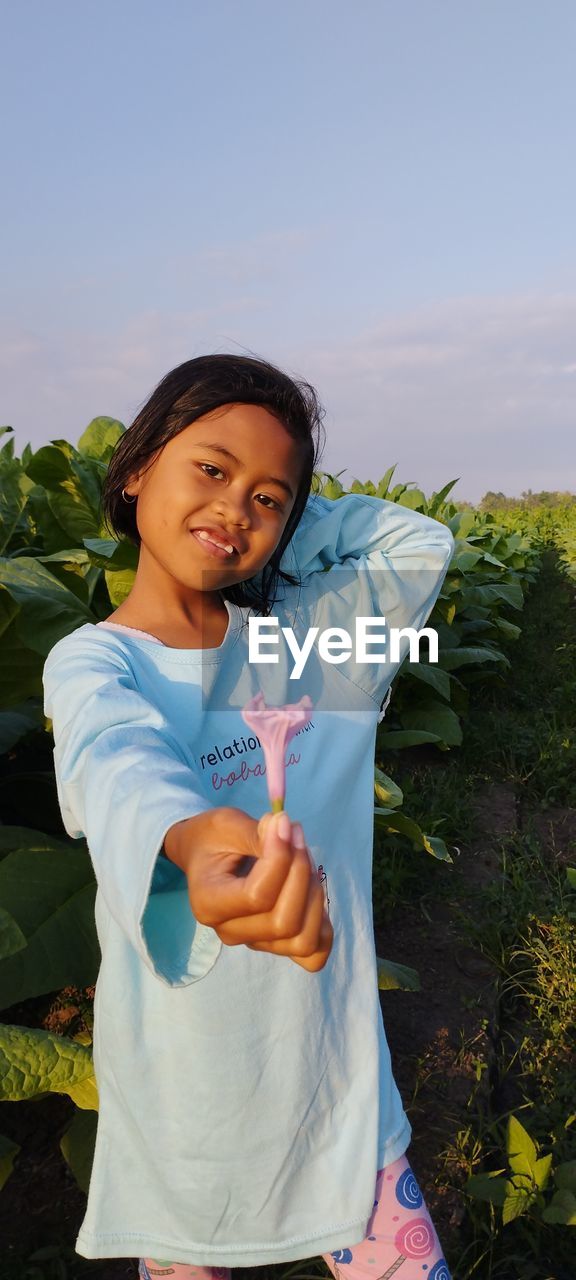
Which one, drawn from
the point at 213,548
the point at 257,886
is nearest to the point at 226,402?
the point at 213,548

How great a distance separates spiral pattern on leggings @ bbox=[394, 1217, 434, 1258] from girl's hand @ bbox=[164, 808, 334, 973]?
0.91m

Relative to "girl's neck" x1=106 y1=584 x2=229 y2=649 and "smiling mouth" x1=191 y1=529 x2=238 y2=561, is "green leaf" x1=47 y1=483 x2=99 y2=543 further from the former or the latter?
"smiling mouth" x1=191 y1=529 x2=238 y2=561

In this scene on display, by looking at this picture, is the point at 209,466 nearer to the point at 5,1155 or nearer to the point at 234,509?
the point at 234,509

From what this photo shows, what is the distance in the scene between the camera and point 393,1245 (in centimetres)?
141

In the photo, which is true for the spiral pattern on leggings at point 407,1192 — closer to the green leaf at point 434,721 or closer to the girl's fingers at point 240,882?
the girl's fingers at point 240,882

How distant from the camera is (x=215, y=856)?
748 mm

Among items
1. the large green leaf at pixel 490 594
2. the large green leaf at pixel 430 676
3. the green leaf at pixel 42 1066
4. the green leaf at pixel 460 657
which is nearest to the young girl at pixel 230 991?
the green leaf at pixel 42 1066

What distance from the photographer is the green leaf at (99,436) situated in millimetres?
2479

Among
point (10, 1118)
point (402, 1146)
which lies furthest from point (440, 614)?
point (402, 1146)

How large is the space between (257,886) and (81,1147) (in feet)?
4.24

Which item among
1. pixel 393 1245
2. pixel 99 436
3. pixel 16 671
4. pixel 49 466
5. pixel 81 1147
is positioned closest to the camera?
pixel 393 1245

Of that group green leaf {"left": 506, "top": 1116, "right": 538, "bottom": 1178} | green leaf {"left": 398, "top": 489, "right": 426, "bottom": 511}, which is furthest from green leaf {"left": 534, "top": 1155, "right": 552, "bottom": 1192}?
green leaf {"left": 398, "top": 489, "right": 426, "bottom": 511}

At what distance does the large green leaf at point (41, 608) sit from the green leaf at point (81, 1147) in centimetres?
82

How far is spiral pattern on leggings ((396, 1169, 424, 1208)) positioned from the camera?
4.64 ft
